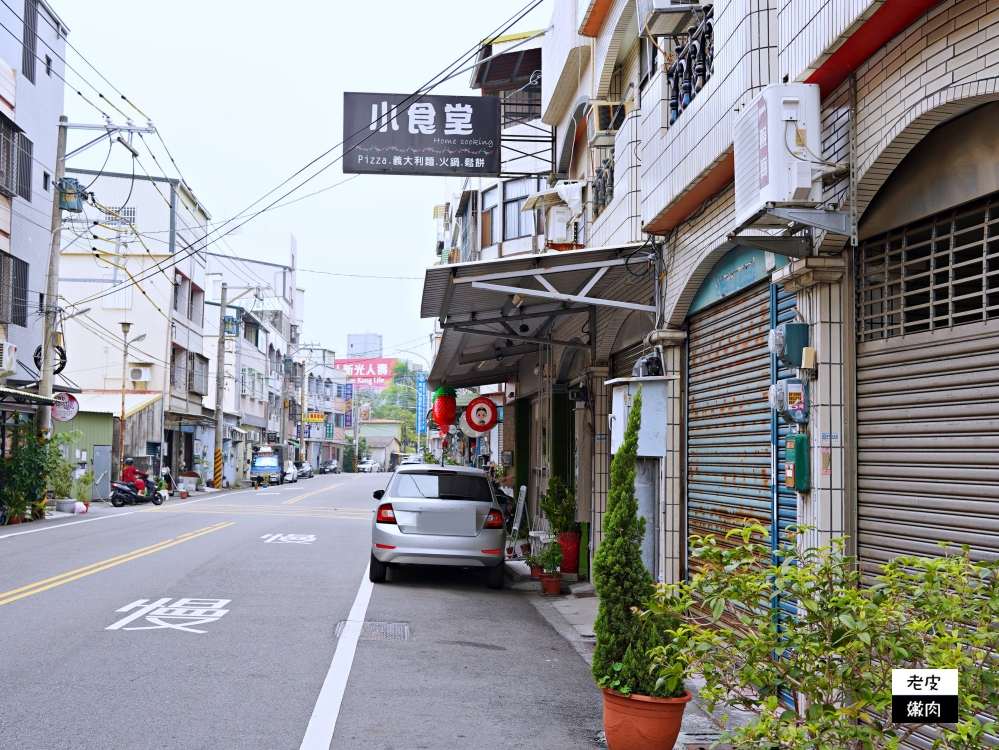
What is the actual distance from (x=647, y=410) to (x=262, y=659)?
3.80m

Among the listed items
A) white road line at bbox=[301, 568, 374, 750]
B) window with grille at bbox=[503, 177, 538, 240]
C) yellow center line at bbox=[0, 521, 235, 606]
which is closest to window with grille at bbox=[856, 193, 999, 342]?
white road line at bbox=[301, 568, 374, 750]

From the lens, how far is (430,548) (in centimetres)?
1238

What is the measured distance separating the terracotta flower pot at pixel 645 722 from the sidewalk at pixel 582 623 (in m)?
0.27

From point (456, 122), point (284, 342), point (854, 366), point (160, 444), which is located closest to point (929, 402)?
point (854, 366)

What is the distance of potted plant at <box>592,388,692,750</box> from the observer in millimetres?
5473

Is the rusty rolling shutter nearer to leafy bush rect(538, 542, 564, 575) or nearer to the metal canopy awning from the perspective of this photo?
the metal canopy awning

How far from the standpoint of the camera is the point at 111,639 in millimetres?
8461

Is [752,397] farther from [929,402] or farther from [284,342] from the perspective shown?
[284,342]

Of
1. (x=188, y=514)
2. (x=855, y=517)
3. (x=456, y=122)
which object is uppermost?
(x=456, y=122)

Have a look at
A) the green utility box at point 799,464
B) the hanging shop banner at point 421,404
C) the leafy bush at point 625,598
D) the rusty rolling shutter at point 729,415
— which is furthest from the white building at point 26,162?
the hanging shop banner at point 421,404

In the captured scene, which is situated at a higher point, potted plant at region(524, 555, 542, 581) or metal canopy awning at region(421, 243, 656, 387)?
metal canopy awning at region(421, 243, 656, 387)

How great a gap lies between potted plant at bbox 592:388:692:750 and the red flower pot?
307 inches

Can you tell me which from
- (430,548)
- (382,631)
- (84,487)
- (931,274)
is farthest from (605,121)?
(84,487)

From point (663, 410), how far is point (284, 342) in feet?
248
